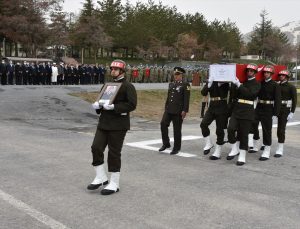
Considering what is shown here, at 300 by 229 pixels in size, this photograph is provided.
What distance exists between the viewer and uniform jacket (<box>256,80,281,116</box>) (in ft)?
31.0

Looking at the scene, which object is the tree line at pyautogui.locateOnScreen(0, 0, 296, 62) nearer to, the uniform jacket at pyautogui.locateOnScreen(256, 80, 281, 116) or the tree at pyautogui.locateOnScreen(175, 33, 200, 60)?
the tree at pyautogui.locateOnScreen(175, 33, 200, 60)

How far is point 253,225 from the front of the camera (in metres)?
5.26

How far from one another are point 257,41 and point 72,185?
104841mm

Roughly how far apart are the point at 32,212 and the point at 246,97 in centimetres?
503

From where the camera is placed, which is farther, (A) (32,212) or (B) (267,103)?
(B) (267,103)

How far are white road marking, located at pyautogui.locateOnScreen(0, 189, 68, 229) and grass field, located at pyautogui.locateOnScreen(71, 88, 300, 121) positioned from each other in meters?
12.8

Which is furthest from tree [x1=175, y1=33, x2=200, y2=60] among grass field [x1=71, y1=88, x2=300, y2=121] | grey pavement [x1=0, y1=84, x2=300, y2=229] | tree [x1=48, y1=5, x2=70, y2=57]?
grey pavement [x1=0, y1=84, x2=300, y2=229]

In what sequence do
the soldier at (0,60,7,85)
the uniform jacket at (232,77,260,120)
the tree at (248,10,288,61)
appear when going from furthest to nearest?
the tree at (248,10,288,61) → the soldier at (0,60,7,85) → the uniform jacket at (232,77,260,120)

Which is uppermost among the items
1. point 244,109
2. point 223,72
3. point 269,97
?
point 223,72

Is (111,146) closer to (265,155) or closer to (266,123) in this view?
(266,123)

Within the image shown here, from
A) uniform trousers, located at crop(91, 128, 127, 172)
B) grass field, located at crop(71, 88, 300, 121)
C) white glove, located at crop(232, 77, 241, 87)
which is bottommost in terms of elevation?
grass field, located at crop(71, 88, 300, 121)

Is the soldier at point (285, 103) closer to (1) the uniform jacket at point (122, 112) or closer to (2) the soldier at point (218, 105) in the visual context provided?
(2) the soldier at point (218, 105)

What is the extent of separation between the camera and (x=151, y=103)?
A: 23531 millimetres

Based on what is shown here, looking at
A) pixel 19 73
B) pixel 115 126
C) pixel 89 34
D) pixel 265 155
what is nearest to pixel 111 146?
pixel 115 126
